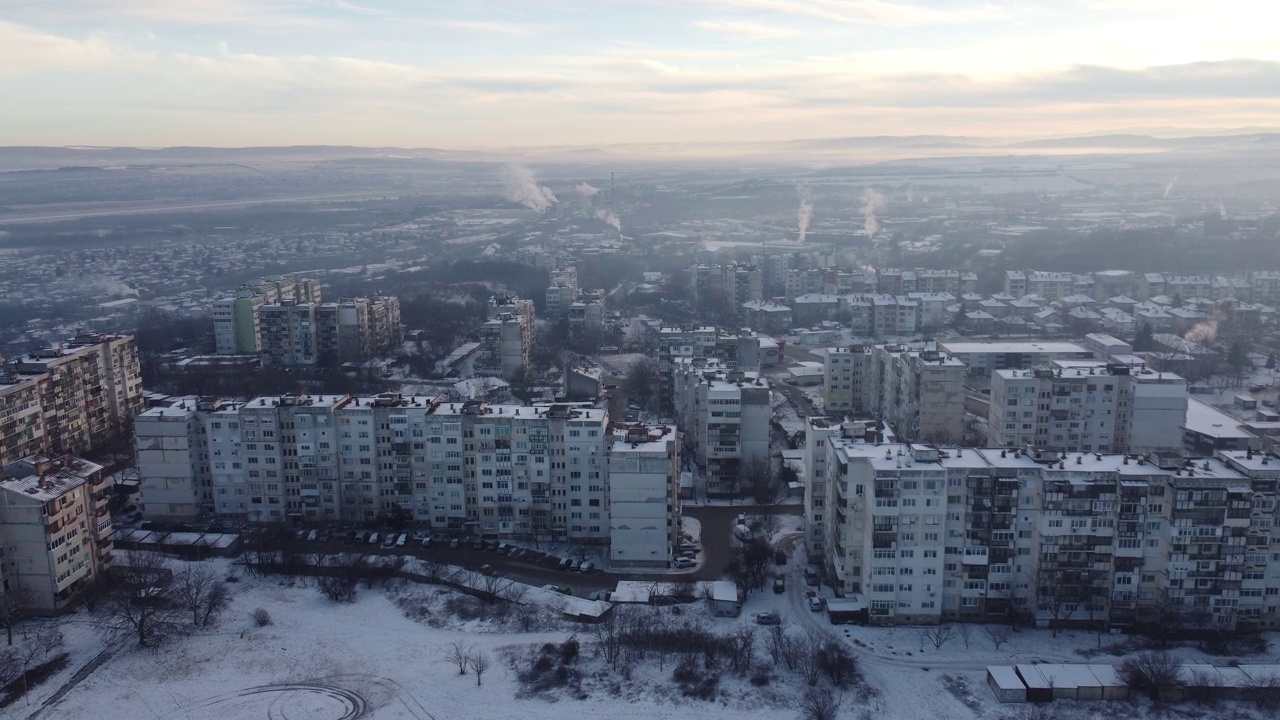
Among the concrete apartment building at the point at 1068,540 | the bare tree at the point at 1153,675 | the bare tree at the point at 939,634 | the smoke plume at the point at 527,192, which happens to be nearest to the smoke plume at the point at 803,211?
the smoke plume at the point at 527,192

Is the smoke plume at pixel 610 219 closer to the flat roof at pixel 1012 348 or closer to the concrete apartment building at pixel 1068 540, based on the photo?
the flat roof at pixel 1012 348

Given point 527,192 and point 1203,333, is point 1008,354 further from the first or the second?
point 527,192

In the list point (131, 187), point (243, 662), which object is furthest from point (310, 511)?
point (131, 187)

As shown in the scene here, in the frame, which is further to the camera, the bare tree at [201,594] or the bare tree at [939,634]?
the bare tree at [201,594]

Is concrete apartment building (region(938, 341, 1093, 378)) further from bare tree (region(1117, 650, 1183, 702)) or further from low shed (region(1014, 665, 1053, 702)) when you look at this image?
low shed (region(1014, 665, 1053, 702))

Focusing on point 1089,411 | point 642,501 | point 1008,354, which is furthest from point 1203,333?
point 642,501

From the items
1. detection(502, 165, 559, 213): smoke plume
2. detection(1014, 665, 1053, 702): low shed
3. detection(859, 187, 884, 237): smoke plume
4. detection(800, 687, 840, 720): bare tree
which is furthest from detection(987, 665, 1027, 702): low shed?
detection(502, 165, 559, 213): smoke plume
